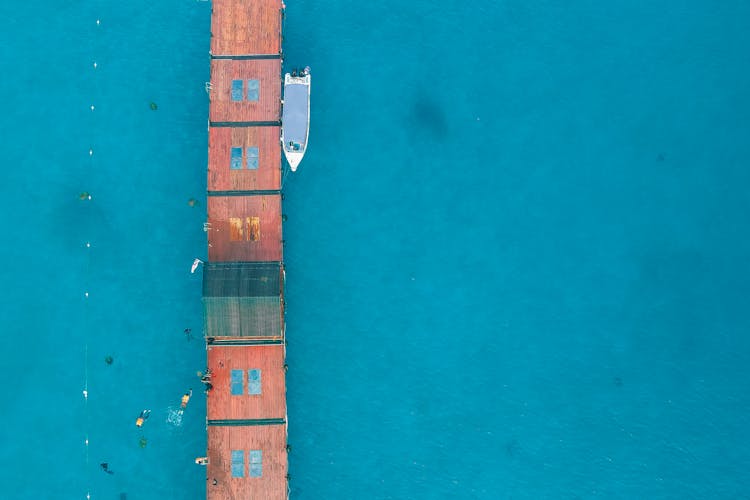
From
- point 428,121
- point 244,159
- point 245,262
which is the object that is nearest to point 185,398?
point 245,262

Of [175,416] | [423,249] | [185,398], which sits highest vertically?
[423,249]

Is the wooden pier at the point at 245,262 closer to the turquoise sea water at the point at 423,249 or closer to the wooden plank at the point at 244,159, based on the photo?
the wooden plank at the point at 244,159

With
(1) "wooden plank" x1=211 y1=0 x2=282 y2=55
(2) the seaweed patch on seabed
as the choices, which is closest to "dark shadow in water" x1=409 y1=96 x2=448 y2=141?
(1) "wooden plank" x1=211 y1=0 x2=282 y2=55

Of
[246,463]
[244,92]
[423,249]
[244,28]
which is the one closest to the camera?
[246,463]

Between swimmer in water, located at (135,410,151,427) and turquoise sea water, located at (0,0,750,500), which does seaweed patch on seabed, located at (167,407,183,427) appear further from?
swimmer in water, located at (135,410,151,427)

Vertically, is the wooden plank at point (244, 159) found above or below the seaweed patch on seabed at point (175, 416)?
above

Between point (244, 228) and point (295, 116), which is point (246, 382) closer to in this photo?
point (244, 228)

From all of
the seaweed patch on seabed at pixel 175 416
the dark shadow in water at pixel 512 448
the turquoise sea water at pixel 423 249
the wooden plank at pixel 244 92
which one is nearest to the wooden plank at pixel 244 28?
the wooden plank at pixel 244 92
